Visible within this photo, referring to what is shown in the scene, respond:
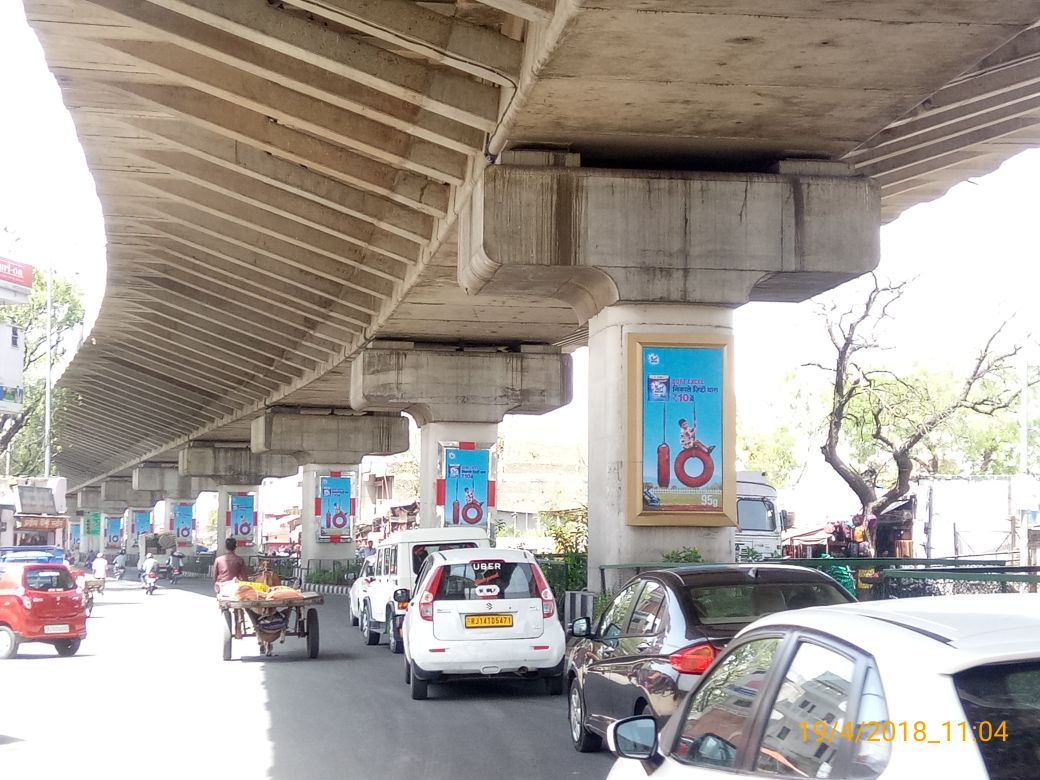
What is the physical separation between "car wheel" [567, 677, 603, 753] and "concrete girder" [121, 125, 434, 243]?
37.3 feet

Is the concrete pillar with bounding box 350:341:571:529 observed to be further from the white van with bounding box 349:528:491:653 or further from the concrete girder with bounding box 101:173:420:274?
the white van with bounding box 349:528:491:653

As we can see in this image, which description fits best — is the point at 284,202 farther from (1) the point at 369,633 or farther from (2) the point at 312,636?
(1) the point at 369,633

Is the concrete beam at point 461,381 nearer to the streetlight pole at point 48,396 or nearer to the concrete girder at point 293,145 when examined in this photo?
the concrete girder at point 293,145

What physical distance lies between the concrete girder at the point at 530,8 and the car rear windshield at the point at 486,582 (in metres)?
5.80

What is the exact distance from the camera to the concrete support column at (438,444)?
106 feet

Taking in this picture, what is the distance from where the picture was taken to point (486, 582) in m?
14.4

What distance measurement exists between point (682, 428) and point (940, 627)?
14.1 meters

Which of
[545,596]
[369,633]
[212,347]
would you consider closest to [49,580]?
[369,633]

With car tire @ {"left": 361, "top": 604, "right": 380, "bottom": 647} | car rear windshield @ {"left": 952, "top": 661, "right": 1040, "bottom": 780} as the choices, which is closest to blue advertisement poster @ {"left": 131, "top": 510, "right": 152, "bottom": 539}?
car tire @ {"left": 361, "top": 604, "right": 380, "bottom": 647}

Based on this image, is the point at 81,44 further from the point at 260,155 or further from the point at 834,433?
the point at 834,433

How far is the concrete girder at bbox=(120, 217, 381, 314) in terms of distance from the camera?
80.8ft

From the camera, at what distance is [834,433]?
1391 inches

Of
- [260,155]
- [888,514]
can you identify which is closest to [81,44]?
[260,155]

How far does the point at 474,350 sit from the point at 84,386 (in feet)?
96.6
